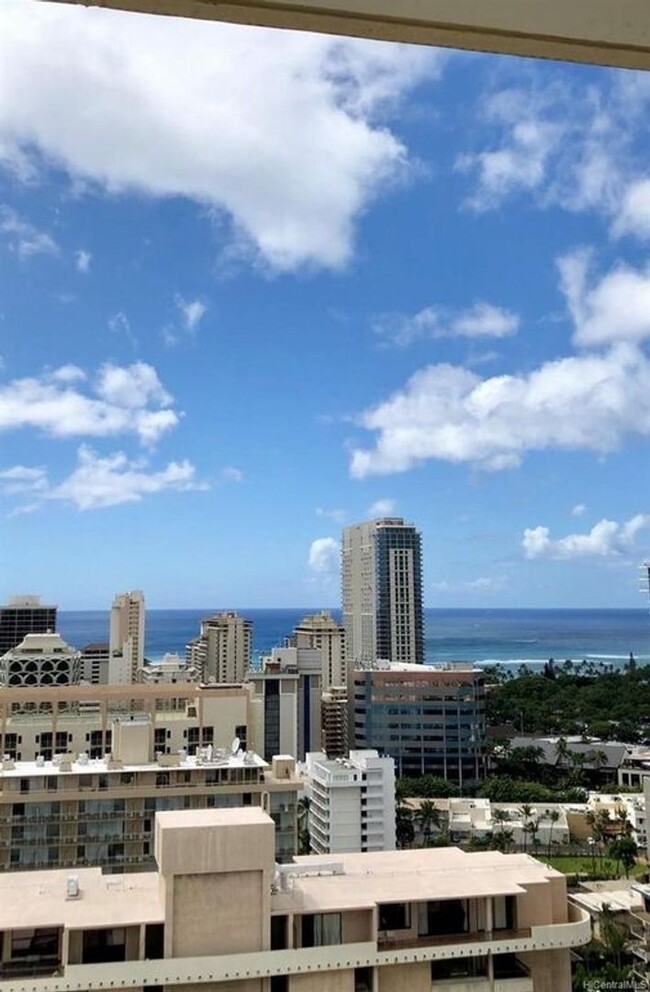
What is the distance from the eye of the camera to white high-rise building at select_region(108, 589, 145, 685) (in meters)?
16.5

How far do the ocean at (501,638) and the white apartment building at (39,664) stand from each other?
16.8m

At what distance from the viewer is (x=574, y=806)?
10.5 meters

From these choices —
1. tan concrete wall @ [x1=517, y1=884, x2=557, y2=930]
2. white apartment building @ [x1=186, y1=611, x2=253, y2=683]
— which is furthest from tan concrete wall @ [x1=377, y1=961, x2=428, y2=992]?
white apartment building @ [x1=186, y1=611, x2=253, y2=683]

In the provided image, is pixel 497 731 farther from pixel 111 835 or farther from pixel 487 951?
pixel 487 951

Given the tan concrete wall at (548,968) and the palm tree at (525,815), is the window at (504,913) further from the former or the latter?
the palm tree at (525,815)

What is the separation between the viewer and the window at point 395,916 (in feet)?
12.1

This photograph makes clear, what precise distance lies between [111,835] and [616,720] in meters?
12.3

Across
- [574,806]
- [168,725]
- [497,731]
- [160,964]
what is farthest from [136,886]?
[497,731]

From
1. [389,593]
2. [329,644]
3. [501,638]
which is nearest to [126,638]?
[329,644]

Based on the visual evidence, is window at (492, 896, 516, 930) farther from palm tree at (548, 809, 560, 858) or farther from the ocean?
the ocean

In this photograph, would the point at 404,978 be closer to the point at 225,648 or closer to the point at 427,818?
the point at 427,818

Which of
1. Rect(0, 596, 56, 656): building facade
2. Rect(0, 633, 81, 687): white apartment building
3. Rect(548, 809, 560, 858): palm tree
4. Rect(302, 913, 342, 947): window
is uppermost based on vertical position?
Rect(0, 596, 56, 656): building facade

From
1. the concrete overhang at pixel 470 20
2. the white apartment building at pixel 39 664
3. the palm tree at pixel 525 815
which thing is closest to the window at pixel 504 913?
the concrete overhang at pixel 470 20

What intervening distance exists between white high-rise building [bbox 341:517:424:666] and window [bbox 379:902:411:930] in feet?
57.7
